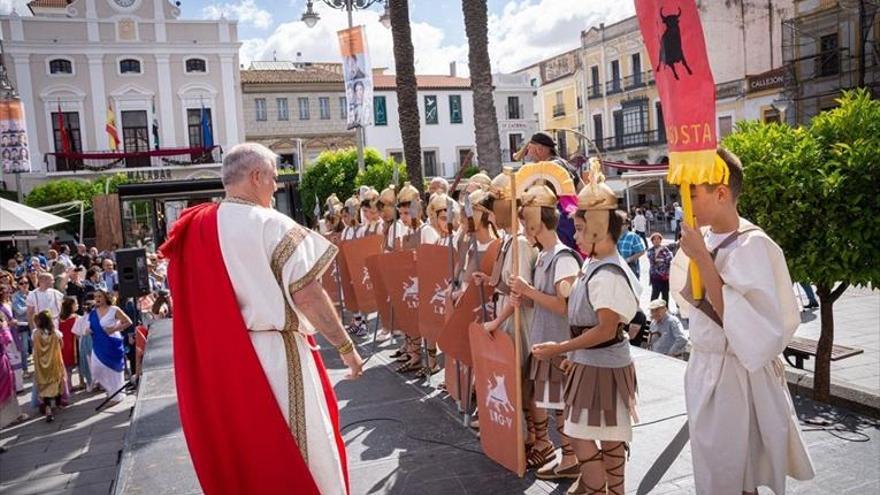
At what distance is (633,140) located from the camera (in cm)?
4741

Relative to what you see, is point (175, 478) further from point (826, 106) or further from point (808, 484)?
point (826, 106)

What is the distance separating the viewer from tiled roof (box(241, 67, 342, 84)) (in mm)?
46531

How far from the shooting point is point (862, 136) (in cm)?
598

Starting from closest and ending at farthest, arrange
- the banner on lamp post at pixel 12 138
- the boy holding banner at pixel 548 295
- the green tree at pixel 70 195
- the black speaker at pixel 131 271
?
1. the boy holding banner at pixel 548 295
2. the black speaker at pixel 131 271
3. the banner on lamp post at pixel 12 138
4. the green tree at pixel 70 195

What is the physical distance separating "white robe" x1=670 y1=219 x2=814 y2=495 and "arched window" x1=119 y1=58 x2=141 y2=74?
4281cm

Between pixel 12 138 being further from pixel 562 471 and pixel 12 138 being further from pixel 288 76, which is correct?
pixel 288 76

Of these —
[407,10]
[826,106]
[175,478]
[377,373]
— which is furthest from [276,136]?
[175,478]

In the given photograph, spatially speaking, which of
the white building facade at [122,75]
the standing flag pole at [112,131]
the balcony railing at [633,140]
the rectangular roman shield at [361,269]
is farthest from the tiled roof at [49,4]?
the rectangular roman shield at [361,269]

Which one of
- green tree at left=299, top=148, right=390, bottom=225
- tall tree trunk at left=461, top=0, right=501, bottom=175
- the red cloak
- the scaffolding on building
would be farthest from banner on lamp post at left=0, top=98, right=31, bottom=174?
the scaffolding on building

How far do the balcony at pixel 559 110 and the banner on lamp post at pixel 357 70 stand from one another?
40489mm

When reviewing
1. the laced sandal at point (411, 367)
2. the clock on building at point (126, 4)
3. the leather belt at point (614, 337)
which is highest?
the clock on building at point (126, 4)

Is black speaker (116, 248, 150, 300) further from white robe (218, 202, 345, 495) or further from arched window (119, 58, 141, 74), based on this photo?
arched window (119, 58, 141, 74)

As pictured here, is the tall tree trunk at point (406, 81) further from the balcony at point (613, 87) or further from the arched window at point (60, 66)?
the balcony at point (613, 87)

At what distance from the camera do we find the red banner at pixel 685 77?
9.56 ft
